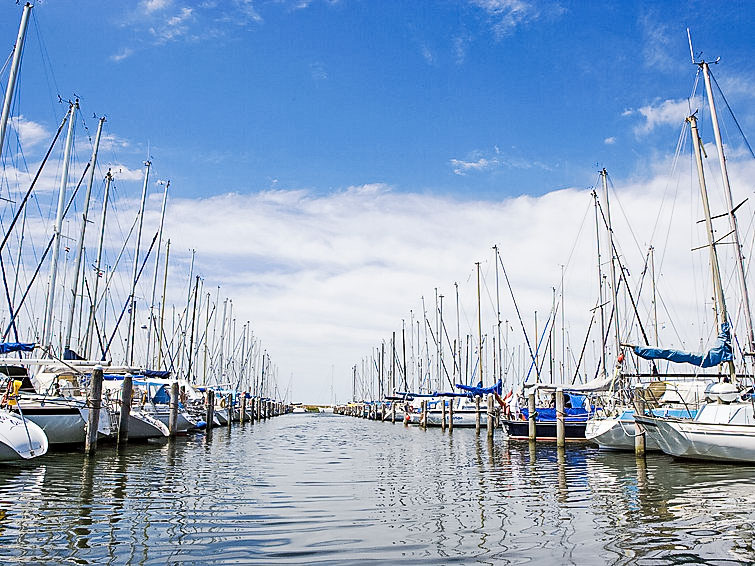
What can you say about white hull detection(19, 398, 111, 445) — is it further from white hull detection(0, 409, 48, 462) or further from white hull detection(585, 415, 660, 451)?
white hull detection(585, 415, 660, 451)

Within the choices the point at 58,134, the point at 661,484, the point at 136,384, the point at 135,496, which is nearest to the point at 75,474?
the point at 135,496

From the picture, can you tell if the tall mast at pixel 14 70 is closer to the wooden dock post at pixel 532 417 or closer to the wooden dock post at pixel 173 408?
the wooden dock post at pixel 173 408

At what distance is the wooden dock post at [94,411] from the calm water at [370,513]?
24.4 inches

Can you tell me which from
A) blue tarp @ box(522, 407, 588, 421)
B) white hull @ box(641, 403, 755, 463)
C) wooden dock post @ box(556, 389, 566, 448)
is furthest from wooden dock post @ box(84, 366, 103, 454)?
blue tarp @ box(522, 407, 588, 421)

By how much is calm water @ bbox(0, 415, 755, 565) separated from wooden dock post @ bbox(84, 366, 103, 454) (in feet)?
2.03

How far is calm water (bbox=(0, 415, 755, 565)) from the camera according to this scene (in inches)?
379

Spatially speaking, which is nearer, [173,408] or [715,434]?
[715,434]

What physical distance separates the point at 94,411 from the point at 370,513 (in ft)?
53.0

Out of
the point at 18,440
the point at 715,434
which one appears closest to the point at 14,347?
the point at 18,440

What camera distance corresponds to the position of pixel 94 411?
25594mm

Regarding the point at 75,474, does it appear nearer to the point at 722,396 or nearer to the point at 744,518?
the point at 744,518

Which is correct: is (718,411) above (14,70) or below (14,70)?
below

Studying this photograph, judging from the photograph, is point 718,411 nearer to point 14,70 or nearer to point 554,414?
point 554,414

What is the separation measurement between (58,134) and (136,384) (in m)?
17.3
